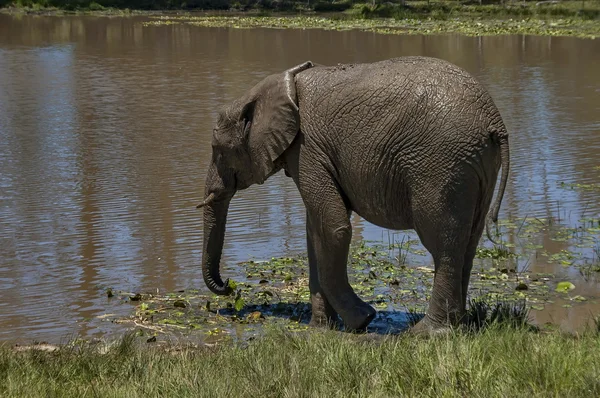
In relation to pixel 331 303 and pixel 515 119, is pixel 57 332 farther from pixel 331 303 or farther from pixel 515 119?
pixel 515 119

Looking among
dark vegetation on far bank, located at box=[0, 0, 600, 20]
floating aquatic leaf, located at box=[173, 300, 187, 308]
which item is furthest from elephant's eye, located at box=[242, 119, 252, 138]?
dark vegetation on far bank, located at box=[0, 0, 600, 20]

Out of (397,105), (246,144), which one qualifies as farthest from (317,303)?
(397,105)

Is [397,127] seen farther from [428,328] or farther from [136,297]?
[136,297]

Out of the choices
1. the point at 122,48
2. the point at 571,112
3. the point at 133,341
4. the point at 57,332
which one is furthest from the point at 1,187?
the point at 122,48

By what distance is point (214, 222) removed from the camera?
26.8 feet

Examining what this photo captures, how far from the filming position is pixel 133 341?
6.97 m

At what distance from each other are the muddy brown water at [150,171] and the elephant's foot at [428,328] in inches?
47.1

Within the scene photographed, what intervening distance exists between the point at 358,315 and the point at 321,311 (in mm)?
380

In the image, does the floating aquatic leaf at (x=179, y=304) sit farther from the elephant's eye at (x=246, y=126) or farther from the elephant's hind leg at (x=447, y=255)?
the elephant's hind leg at (x=447, y=255)

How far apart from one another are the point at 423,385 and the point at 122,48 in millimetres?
27391

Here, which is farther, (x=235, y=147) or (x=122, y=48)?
(x=122, y=48)

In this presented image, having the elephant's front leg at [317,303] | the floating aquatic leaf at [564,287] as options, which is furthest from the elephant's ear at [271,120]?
the floating aquatic leaf at [564,287]

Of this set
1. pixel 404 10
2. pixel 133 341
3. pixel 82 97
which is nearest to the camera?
pixel 133 341

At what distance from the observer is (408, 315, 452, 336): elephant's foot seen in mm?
6856
